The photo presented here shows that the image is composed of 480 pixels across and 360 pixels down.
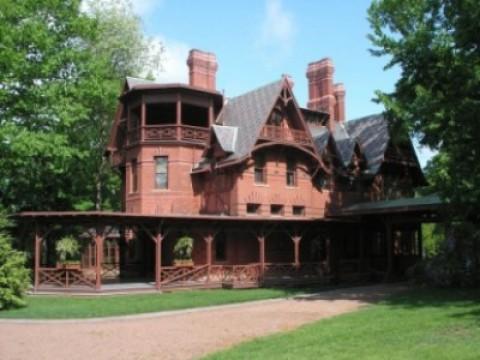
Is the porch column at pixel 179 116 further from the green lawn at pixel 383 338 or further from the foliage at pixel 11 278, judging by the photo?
the green lawn at pixel 383 338

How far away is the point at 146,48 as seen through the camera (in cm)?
3953

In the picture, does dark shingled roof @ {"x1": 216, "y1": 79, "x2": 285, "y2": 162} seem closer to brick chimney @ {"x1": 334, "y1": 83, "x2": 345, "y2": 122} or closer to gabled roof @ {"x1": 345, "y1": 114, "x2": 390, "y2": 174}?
gabled roof @ {"x1": 345, "y1": 114, "x2": 390, "y2": 174}

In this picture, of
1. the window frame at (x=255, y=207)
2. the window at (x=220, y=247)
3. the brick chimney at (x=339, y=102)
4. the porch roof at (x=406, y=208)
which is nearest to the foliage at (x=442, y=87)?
the porch roof at (x=406, y=208)

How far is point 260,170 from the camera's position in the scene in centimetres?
2856

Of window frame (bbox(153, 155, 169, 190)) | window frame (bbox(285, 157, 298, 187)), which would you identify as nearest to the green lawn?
window frame (bbox(285, 157, 298, 187))

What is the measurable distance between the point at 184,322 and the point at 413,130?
10774 mm

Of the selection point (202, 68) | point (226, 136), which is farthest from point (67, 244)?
point (202, 68)

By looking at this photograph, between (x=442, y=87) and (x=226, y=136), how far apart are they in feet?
40.0

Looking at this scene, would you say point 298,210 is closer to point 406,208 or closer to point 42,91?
point 406,208

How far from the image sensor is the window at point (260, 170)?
1118 inches

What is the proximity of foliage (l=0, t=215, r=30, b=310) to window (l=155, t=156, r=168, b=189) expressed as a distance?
12057mm

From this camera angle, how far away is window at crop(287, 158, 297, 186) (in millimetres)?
29812

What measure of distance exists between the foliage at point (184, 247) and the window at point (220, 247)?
1.46 metres

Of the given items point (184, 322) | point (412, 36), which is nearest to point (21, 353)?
point (184, 322)
